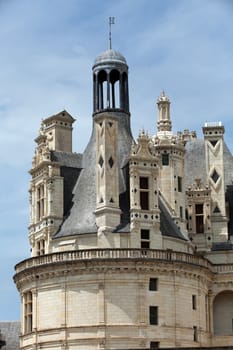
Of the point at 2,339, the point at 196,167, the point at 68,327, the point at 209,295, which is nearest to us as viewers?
the point at 68,327

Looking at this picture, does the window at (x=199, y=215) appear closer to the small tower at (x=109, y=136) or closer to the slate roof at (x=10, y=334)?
the small tower at (x=109, y=136)

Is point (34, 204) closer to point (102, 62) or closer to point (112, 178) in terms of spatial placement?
point (112, 178)

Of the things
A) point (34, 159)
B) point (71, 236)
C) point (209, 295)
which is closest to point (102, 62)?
point (34, 159)

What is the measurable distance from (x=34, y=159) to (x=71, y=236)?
7908 millimetres

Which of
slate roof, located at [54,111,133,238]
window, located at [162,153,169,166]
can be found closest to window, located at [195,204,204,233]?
window, located at [162,153,169,166]

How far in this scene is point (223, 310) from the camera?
74375mm

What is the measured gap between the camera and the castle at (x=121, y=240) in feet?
217

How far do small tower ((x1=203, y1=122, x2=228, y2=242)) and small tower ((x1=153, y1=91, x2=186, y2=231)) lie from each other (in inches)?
101

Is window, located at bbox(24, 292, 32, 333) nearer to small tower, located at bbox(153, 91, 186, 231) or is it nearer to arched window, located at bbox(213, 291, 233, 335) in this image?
small tower, located at bbox(153, 91, 186, 231)

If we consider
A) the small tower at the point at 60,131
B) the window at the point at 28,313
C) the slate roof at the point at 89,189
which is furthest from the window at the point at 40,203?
the window at the point at 28,313

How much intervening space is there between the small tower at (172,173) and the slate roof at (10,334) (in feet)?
82.3

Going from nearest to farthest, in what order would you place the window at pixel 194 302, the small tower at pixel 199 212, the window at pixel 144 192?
the window at pixel 194 302 → the window at pixel 144 192 → the small tower at pixel 199 212

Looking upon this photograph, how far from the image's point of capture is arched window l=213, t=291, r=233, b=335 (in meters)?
73.7

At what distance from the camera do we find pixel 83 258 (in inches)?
2623
